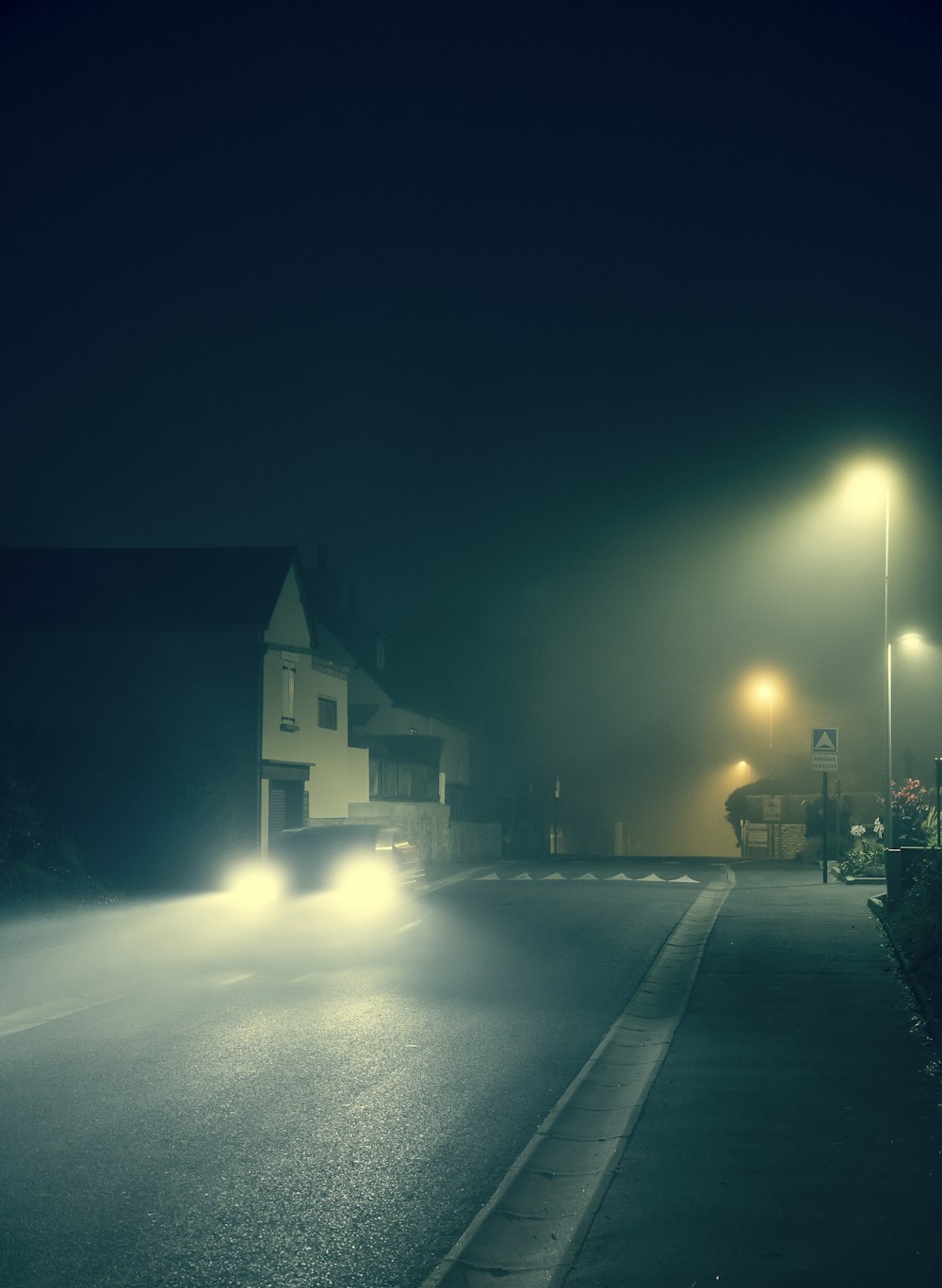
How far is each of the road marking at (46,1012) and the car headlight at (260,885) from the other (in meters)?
10.9

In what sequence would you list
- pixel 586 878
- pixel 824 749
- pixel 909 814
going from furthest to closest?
1. pixel 586 878
2. pixel 909 814
3. pixel 824 749

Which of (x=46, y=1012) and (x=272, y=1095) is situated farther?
(x=46, y=1012)

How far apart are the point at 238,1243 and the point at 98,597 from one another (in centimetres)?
3516

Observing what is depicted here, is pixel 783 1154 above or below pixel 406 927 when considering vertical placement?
above

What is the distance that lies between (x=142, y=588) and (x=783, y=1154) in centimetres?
3487

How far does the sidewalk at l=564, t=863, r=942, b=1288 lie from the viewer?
4.89m

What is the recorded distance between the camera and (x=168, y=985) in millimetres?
13180

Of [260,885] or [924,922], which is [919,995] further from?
[260,885]

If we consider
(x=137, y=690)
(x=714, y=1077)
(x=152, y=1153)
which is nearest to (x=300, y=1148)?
(x=152, y=1153)

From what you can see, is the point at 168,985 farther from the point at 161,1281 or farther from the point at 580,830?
the point at 580,830

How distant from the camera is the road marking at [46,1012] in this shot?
35.3ft

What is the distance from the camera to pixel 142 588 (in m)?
39.0

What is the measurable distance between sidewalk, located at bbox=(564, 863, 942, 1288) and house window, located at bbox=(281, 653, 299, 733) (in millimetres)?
27045

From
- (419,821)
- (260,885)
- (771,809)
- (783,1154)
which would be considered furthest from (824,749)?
(771,809)
